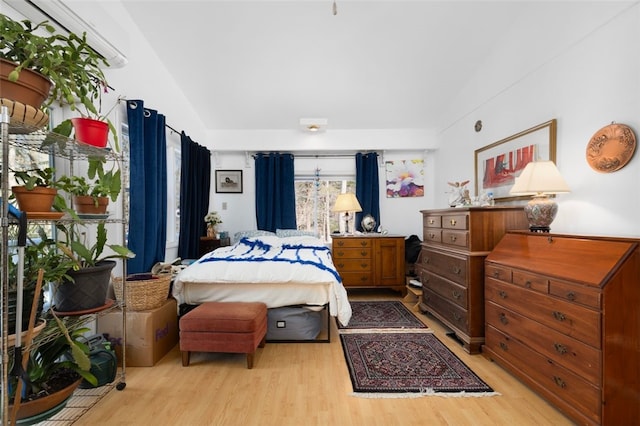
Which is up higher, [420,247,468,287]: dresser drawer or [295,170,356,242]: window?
[295,170,356,242]: window

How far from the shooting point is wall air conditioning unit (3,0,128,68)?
5.43 feet

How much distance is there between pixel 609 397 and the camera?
136cm

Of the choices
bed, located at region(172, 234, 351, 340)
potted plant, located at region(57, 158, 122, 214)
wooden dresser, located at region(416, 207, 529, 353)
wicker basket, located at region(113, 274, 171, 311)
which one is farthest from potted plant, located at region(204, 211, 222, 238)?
wooden dresser, located at region(416, 207, 529, 353)

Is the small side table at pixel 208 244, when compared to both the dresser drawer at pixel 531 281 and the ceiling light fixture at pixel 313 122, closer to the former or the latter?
the ceiling light fixture at pixel 313 122

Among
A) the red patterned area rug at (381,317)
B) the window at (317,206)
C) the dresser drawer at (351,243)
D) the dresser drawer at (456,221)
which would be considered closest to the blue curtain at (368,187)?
the window at (317,206)

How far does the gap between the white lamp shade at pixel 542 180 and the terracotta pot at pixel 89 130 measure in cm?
274

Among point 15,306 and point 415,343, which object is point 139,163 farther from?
point 415,343

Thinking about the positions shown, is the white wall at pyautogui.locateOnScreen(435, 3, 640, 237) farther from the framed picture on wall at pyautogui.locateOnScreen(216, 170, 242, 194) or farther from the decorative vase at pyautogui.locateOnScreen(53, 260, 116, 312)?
the framed picture on wall at pyautogui.locateOnScreen(216, 170, 242, 194)

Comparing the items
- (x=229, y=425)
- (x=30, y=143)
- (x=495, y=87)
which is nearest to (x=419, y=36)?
(x=495, y=87)

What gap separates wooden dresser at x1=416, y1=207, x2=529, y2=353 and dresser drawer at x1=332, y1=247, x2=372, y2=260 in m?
1.33

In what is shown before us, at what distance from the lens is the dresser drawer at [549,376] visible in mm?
→ 1414

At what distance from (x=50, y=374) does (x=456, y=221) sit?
297 cm

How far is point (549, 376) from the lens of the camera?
1.66 m

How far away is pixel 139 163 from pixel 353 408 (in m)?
2.60
